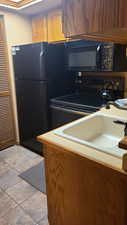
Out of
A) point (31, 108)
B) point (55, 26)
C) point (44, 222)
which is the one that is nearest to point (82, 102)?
point (31, 108)

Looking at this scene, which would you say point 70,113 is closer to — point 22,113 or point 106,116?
point 106,116

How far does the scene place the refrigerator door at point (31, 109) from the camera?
244cm

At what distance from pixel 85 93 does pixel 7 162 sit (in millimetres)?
1578

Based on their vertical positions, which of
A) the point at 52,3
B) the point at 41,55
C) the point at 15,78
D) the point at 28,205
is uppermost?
the point at 52,3

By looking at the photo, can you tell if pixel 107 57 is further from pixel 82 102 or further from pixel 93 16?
pixel 93 16

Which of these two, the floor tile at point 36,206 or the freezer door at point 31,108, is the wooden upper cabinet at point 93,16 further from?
the freezer door at point 31,108

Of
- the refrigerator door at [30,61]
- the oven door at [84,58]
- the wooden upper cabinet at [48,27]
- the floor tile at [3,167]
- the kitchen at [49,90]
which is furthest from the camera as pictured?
the wooden upper cabinet at [48,27]

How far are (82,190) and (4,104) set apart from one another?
2.22m

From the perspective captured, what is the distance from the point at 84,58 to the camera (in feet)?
7.10

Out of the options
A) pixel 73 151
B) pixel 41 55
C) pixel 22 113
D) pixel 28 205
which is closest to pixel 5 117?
pixel 22 113

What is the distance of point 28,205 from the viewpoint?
1773mm

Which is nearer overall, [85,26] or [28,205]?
[85,26]

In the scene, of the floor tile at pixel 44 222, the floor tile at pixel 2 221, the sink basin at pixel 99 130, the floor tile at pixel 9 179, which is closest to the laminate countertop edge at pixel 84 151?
the sink basin at pixel 99 130

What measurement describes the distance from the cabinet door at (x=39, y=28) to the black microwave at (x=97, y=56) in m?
0.58
